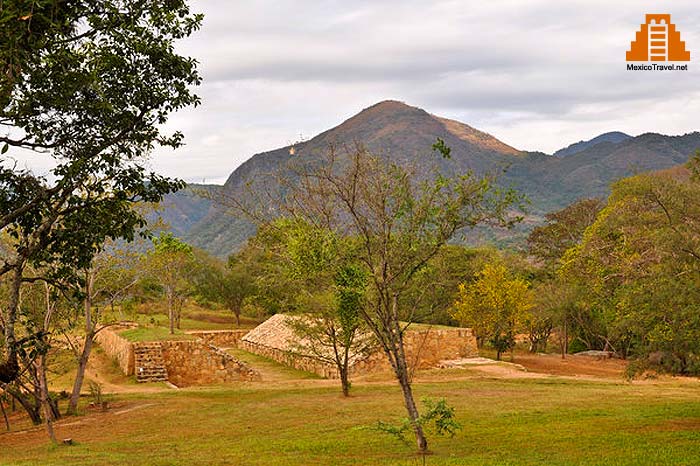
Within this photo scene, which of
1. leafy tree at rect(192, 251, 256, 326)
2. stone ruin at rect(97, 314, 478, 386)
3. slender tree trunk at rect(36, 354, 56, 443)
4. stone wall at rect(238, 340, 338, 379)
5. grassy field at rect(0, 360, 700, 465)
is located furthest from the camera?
leafy tree at rect(192, 251, 256, 326)

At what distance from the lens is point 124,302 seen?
29203mm

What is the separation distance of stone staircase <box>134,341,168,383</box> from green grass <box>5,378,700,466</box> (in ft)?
20.8

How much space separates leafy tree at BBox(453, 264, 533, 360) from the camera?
4178 centimetres

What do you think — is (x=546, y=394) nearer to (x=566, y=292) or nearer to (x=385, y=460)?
(x=385, y=460)

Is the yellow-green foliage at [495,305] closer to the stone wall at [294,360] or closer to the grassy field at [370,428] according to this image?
the stone wall at [294,360]

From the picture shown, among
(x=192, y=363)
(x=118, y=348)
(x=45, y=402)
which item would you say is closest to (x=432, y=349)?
(x=192, y=363)

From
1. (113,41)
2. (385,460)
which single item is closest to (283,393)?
(385,460)

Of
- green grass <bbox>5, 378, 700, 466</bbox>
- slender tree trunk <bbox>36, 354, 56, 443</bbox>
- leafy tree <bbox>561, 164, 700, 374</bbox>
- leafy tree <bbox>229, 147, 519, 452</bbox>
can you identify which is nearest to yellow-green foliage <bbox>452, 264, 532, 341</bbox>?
green grass <bbox>5, 378, 700, 466</bbox>

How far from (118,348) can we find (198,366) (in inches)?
252

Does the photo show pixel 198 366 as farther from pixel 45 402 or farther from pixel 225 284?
pixel 225 284

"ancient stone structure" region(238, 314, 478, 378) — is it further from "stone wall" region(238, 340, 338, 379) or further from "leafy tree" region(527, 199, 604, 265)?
"leafy tree" region(527, 199, 604, 265)

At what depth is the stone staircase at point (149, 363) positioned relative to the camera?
33.2 metres

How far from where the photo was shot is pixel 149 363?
33750mm

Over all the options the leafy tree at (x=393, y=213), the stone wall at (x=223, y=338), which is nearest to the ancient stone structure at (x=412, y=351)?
the stone wall at (x=223, y=338)
